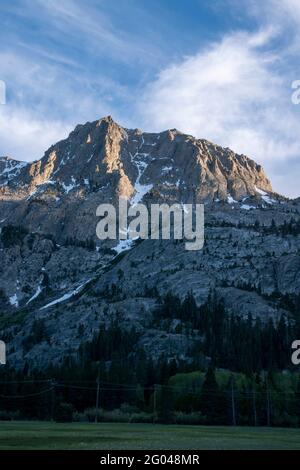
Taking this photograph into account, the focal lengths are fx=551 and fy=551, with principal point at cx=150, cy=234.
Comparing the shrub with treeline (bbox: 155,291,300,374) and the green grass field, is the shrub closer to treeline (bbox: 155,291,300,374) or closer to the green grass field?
the green grass field

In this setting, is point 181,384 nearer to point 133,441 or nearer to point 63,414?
point 63,414

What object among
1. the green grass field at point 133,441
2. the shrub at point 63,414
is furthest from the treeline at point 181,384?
the green grass field at point 133,441

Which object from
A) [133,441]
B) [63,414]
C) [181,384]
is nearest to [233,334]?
[181,384]

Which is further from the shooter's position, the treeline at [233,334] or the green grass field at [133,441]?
the treeline at [233,334]

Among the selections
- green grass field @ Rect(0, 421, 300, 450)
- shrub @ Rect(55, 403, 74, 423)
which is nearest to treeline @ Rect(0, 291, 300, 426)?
shrub @ Rect(55, 403, 74, 423)

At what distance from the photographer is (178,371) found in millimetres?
122000

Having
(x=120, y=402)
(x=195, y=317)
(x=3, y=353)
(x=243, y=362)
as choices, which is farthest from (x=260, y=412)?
(x=3, y=353)

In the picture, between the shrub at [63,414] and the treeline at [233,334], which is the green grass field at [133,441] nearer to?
the shrub at [63,414]

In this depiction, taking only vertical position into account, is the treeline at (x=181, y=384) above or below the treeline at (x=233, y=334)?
below

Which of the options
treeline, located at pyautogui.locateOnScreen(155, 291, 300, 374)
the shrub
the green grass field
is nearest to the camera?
the green grass field

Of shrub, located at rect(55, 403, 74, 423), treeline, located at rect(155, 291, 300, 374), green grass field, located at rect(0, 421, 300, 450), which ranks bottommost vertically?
shrub, located at rect(55, 403, 74, 423)

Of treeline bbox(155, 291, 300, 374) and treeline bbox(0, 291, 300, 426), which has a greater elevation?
treeline bbox(155, 291, 300, 374)

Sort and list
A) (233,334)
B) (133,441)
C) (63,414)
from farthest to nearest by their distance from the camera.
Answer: (233,334) < (63,414) < (133,441)

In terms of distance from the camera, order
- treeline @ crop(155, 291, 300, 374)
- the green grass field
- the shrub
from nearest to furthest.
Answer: the green grass field < the shrub < treeline @ crop(155, 291, 300, 374)
